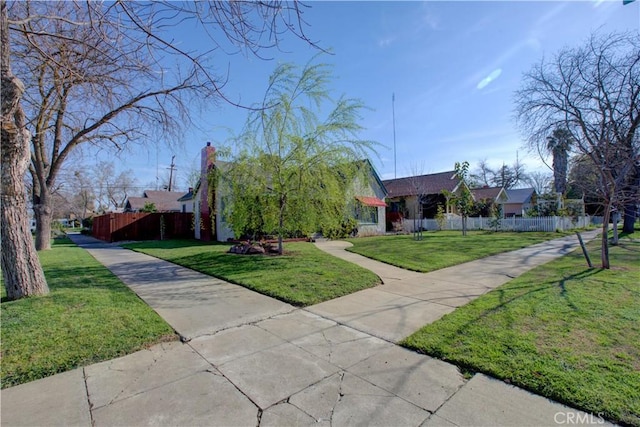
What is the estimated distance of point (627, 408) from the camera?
92.1 inches

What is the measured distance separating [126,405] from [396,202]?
26.1 m

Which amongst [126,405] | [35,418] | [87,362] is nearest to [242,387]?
[126,405]

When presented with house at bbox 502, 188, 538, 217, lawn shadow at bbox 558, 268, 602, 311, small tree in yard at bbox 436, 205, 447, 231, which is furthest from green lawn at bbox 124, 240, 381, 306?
house at bbox 502, 188, 538, 217

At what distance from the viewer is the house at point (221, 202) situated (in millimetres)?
9633

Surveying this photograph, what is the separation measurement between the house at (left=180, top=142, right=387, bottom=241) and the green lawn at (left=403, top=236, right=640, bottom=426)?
520cm

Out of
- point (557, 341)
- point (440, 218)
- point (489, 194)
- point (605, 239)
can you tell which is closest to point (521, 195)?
point (489, 194)

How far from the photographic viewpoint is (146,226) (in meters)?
20.5

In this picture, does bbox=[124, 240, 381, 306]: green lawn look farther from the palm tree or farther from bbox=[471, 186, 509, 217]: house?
bbox=[471, 186, 509, 217]: house

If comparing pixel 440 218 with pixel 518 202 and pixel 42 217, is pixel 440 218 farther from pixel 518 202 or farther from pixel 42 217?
pixel 42 217

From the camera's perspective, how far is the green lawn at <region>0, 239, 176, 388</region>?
3.17m

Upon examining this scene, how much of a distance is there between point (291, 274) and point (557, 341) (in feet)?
16.6

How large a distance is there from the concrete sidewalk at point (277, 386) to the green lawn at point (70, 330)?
0.22 m

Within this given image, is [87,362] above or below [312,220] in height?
below

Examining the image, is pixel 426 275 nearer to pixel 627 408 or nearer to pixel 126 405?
pixel 627 408
